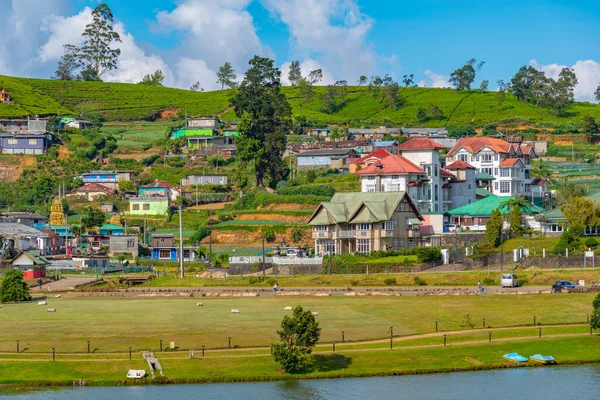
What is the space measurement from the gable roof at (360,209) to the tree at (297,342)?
2212 inches

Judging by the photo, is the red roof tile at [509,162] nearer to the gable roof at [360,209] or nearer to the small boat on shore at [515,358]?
the gable roof at [360,209]

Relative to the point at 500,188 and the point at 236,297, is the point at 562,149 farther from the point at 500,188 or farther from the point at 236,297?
the point at 236,297

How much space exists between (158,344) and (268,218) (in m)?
77.9

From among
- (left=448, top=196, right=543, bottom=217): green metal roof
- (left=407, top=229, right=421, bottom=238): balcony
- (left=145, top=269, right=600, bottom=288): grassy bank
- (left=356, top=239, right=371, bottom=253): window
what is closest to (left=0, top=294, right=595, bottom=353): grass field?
(left=145, top=269, right=600, bottom=288): grassy bank

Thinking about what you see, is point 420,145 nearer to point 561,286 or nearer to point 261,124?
point 261,124

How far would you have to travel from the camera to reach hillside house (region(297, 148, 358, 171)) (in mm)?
161000

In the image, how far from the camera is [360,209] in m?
109

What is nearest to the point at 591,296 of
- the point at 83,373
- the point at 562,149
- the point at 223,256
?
the point at 83,373

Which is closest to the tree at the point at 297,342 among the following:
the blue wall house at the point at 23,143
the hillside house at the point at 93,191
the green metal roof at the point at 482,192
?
the green metal roof at the point at 482,192

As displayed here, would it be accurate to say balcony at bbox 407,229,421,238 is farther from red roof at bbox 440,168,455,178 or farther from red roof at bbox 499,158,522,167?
red roof at bbox 499,158,522,167

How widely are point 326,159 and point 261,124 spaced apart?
1504 centimetres

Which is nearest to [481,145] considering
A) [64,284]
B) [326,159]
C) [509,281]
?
[326,159]

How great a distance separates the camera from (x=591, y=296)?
73.0 m

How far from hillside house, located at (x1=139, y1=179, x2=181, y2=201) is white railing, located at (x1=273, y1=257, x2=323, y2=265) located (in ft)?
166
